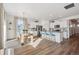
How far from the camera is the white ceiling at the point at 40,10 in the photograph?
217cm

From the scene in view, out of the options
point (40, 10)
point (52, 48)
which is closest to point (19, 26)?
point (40, 10)

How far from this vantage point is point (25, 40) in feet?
7.57

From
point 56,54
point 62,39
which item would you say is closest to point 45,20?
point 62,39

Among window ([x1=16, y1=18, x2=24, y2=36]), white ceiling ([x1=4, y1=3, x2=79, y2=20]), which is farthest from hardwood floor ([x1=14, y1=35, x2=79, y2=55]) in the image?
white ceiling ([x1=4, y1=3, x2=79, y2=20])

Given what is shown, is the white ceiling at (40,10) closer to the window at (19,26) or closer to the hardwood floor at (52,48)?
the window at (19,26)

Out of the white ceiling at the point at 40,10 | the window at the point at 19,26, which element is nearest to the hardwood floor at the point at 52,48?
the window at the point at 19,26

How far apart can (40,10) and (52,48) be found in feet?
2.56

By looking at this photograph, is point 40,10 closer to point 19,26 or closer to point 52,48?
point 19,26

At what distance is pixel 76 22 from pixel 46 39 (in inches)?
26.6

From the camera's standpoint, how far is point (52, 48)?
2232 millimetres

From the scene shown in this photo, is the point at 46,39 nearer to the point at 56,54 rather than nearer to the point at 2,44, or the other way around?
the point at 56,54

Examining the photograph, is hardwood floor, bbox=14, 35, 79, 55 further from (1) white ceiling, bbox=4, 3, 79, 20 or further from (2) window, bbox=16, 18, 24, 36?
(1) white ceiling, bbox=4, 3, 79, 20

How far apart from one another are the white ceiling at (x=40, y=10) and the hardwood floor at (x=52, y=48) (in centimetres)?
50

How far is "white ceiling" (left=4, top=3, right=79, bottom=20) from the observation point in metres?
2.17
